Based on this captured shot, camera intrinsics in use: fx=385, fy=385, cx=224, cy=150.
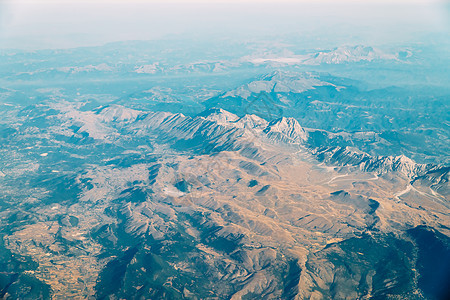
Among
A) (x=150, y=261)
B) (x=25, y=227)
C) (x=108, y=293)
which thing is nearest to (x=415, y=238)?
(x=150, y=261)

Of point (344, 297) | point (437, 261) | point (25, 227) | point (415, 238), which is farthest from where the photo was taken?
point (25, 227)

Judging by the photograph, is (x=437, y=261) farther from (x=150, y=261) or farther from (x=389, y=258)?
(x=150, y=261)

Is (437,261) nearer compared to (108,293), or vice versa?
(108,293)

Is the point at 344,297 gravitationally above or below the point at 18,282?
below

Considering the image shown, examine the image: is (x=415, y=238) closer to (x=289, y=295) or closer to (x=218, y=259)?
(x=289, y=295)

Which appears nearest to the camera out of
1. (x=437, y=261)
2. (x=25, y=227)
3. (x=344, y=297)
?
(x=344, y=297)

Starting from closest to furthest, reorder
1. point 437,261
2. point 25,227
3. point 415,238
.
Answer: point 437,261, point 415,238, point 25,227

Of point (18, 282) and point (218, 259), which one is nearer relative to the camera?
point (18, 282)

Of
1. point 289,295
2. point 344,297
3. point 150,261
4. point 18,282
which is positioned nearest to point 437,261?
point 344,297

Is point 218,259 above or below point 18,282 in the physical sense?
below
